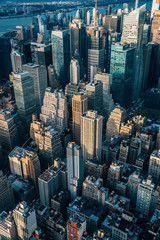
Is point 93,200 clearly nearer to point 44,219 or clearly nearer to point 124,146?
point 44,219

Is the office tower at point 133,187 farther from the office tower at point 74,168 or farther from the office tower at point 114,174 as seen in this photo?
the office tower at point 74,168

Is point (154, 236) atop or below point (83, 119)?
below

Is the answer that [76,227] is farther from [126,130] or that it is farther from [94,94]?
[94,94]

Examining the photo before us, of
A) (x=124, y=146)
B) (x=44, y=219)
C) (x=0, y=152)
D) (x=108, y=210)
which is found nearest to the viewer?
(x=44, y=219)

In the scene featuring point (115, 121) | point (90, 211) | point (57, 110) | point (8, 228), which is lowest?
point (90, 211)

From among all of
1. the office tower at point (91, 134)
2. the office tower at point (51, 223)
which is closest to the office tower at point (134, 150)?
the office tower at point (91, 134)

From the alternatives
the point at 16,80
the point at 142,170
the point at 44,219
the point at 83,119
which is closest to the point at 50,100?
the point at 16,80

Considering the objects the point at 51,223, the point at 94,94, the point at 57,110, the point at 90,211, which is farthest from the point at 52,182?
the point at 94,94
